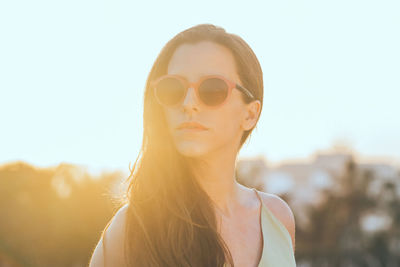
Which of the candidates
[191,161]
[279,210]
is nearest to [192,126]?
[191,161]

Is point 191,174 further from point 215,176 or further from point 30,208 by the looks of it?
Result: point 30,208

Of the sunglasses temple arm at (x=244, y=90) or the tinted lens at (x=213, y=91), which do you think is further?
the sunglasses temple arm at (x=244, y=90)

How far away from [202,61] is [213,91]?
141 mm

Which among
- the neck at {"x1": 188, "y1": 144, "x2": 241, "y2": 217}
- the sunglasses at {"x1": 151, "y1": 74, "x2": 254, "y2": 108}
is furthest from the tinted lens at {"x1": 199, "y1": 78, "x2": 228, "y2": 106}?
the neck at {"x1": 188, "y1": 144, "x2": 241, "y2": 217}

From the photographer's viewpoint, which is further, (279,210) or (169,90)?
(279,210)

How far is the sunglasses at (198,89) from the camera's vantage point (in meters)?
2.14

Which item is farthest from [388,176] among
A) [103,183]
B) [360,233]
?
[103,183]

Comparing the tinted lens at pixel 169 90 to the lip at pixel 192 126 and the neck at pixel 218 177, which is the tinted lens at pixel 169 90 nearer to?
the lip at pixel 192 126

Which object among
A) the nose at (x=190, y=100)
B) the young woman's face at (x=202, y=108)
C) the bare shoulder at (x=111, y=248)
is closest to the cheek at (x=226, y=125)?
the young woman's face at (x=202, y=108)

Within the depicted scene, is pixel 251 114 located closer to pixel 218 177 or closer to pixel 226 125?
pixel 226 125

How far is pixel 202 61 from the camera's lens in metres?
2.20

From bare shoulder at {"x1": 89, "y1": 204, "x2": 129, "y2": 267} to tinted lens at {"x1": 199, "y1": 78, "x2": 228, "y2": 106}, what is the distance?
58cm

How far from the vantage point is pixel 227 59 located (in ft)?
7.42

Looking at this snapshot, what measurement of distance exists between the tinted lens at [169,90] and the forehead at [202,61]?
52 millimetres
